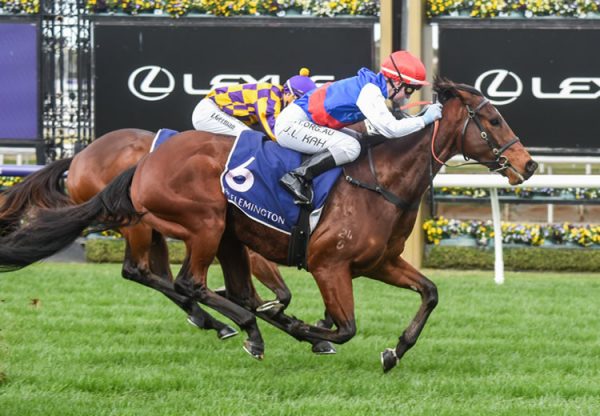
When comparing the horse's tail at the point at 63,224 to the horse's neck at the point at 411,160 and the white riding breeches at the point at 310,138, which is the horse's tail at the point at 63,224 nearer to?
the white riding breeches at the point at 310,138

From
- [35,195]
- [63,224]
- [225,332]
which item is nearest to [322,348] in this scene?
[225,332]

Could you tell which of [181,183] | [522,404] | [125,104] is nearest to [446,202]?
[125,104]

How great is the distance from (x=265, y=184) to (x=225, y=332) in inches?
39.4

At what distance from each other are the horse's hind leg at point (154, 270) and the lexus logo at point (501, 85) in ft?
11.8

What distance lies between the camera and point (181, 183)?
5.56 metres

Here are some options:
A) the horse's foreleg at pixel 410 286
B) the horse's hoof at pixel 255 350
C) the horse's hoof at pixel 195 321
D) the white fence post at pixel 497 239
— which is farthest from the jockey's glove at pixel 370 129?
the white fence post at pixel 497 239

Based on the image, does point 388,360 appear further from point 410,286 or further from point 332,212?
point 332,212

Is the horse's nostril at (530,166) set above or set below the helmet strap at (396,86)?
below

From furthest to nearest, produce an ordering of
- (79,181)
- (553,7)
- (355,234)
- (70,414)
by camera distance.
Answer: (553,7) < (79,181) < (355,234) < (70,414)

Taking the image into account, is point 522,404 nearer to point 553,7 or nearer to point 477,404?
point 477,404

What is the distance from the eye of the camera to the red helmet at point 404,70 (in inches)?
211

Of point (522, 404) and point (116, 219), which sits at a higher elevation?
point (116, 219)

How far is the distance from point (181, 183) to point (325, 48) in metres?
4.27

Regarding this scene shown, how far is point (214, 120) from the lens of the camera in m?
6.61
